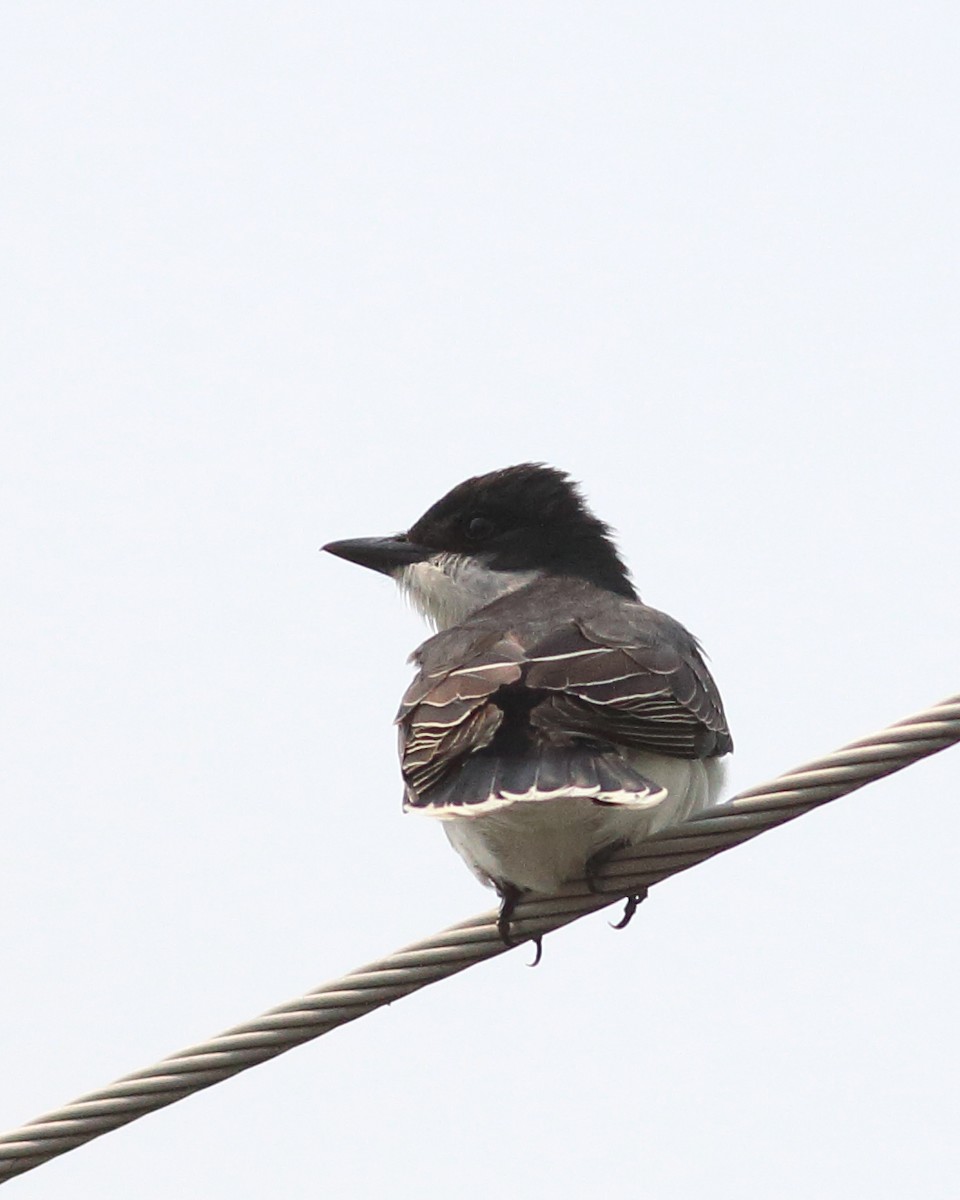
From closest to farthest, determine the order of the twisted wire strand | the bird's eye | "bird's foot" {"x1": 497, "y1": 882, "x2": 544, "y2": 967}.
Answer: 1. the twisted wire strand
2. "bird's foot" {"x1": 497, "y1": 882, "x2": 544, "y2": 967}
3. the bird's eye

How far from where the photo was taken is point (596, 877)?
6.48m

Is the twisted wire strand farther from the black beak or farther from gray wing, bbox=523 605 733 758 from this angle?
the black beak

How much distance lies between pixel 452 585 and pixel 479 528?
294mm

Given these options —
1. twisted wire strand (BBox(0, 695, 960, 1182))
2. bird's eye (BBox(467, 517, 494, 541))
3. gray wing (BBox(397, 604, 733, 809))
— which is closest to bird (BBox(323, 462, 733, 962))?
gray wing (BBox(397, 604, 733, 809))

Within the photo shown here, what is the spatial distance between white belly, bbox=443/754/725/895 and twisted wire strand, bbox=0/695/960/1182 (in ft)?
1.84

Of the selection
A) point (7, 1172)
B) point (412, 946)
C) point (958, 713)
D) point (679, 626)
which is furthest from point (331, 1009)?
point (679, 626)

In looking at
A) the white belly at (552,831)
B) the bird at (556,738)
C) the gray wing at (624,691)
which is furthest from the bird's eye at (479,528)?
the white belly at (552,831)

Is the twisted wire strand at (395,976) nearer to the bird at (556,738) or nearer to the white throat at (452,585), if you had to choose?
the bird at (556,738)

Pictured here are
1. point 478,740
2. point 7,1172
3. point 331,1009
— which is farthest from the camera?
point 478,740

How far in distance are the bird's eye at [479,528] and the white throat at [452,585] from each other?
0.35 feet

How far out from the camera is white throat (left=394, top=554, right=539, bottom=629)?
362 inches

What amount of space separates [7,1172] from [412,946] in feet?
3.89

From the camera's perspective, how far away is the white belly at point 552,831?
21.0ft

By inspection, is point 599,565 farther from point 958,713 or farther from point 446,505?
point 958,713
